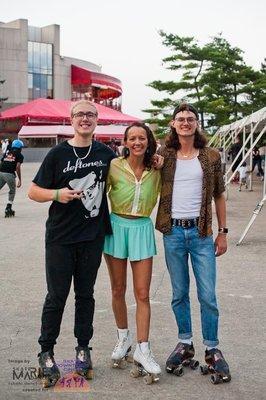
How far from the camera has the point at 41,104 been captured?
5212 centimetres

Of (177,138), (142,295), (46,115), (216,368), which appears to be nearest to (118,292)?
(142,295)

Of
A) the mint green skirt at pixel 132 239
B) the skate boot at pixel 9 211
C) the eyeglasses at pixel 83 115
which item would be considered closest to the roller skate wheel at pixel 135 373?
the mint green skirt at pixel 132 239

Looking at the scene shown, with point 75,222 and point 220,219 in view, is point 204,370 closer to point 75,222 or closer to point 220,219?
point 220,219

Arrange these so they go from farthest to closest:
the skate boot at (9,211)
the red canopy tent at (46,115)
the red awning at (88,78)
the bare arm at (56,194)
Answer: the red awning at (88,78)
the red canopy tent at (46,115)
the skate boot at (9,211)
the bare arm at (56,194)

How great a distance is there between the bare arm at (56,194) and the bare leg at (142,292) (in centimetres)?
64

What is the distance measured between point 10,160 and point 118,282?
9.01m

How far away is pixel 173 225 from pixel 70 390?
1.20m

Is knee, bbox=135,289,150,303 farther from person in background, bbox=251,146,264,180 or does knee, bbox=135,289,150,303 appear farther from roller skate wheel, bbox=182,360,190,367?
person in background, bbox=251,146,264,180

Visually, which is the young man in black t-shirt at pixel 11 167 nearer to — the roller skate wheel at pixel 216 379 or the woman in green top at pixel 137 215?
the woman in green top at pixel 137 215

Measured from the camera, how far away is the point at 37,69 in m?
65.8

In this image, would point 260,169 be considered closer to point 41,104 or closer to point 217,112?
point 217,112

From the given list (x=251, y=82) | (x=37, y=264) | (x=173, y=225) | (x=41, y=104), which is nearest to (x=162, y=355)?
(x=173, y=225)

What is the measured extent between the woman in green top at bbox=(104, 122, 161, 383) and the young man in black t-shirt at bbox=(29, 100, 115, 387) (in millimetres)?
90

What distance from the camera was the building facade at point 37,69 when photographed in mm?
64062
